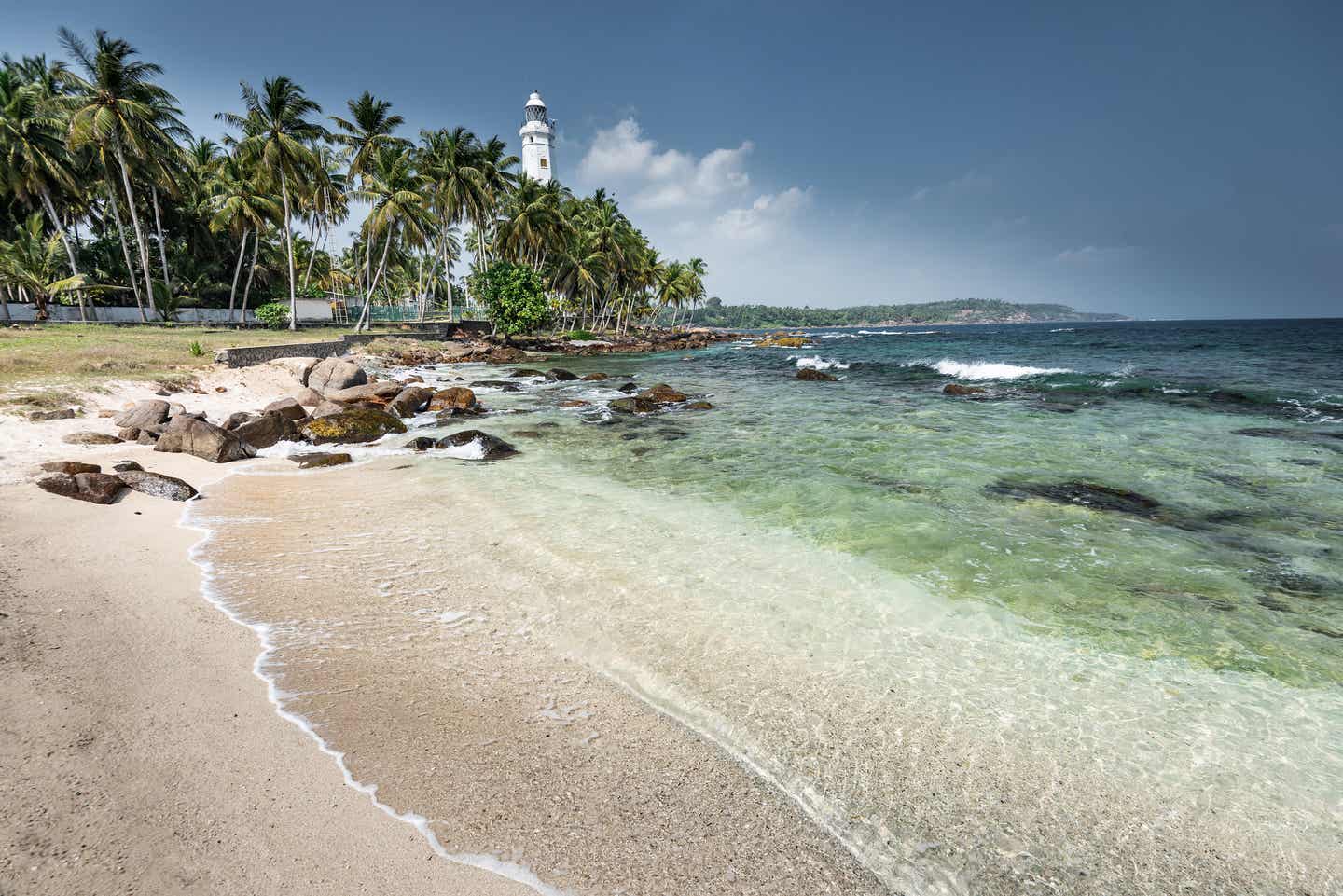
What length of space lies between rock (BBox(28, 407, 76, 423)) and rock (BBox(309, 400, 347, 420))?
4296mm

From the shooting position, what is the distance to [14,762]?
293 cm

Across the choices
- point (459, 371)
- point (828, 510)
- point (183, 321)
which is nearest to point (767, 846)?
point (828, 510)

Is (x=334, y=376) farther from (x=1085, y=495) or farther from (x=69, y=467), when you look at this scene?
(x=1085, y=495)

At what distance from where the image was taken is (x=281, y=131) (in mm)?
32938

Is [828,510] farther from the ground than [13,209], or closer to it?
closer to it

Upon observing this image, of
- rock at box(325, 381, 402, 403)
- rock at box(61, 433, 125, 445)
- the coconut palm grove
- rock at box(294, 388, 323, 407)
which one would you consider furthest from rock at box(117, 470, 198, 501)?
the coconut palm grove

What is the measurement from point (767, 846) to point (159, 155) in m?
49.8

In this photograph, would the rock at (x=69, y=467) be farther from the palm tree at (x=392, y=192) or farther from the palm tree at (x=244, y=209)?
the palm tree at (x=244, y=209)

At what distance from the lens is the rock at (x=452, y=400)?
18.6m

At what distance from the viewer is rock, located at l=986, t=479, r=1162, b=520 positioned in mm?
8961

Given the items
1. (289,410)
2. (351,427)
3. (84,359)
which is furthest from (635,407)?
(84,359)

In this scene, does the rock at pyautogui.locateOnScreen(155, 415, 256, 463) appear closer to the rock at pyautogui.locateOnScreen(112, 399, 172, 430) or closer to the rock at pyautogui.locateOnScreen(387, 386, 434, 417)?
the rock at pyautogui.locateOnScreen(112, 399, 172, 430)

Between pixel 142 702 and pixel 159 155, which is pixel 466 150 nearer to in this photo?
pixel 159 155

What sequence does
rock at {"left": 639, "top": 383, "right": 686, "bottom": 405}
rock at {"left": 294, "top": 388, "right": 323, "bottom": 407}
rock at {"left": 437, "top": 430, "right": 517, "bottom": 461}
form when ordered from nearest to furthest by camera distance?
rock at {"left": 437, "top": 430, "right": 517, "bottom": 461}, rock at {"left": 294, "top": 388, "right": 323, "bottom": 407}, rock at {"left": 639, "top": 383, "right": 686, "bottom": 405}
